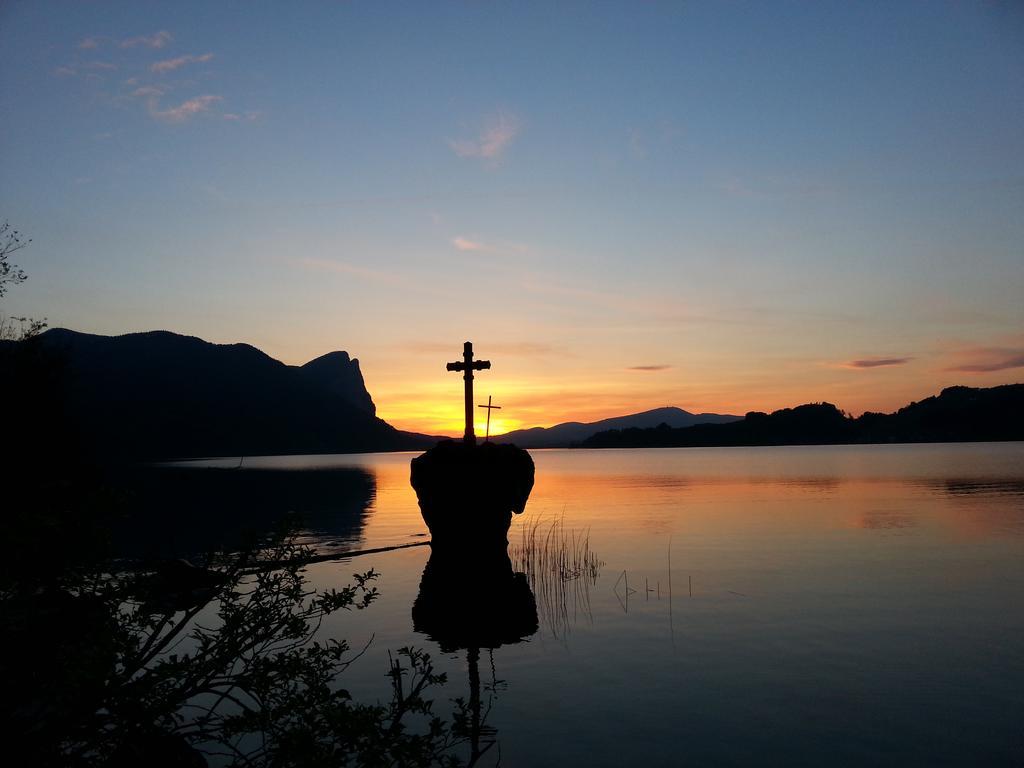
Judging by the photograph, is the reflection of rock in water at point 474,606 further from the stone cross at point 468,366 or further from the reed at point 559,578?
the stone cross at point 468,366

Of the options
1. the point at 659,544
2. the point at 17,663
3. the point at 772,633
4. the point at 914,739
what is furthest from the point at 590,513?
the point at 17,663

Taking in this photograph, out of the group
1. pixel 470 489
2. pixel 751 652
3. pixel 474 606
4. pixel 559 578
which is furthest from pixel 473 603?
pixel 751 652

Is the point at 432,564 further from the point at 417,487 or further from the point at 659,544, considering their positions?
the point at 659,544

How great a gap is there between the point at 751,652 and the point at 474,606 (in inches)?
388

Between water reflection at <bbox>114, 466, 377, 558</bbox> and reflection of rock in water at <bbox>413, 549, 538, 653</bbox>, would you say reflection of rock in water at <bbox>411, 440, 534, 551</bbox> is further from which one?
water reflection at <bbox>114, 466, 377, 558</bbox>

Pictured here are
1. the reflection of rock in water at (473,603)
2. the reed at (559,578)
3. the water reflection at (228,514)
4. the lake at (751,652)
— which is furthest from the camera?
the water reflection at (228,514)

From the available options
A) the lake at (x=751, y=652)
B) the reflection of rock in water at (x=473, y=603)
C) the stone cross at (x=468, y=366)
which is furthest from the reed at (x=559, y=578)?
the stone cross at (x=468, y=366)

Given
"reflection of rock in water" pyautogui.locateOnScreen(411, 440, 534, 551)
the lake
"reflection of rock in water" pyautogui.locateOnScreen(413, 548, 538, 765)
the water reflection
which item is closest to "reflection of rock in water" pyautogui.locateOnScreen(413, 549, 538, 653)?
"reflection of rock in water" pyautogui.locateOnScreen(413, 548, 538, 765)

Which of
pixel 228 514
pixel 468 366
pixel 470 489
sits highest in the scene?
pixel 468 366

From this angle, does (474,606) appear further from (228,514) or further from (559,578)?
(228,514)

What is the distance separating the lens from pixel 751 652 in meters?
18.6

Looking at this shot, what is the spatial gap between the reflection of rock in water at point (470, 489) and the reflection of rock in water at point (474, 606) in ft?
3.25

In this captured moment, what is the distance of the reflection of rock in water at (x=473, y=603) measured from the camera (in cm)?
2106

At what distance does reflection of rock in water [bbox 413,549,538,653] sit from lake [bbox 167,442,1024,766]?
1.49 ft
